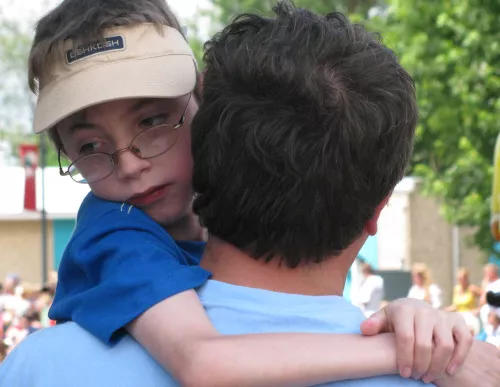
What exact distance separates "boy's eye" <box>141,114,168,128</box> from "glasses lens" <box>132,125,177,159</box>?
0.07 ft

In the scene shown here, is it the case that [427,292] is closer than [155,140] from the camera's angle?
No

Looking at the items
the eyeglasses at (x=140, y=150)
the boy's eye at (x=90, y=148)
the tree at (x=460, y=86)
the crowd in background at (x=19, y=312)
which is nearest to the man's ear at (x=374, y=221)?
the eyeglasses at (x=140, y=150)

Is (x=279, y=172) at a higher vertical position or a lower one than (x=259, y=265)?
higher

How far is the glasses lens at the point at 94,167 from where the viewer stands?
7.04 ft

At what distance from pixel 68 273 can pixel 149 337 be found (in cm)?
42

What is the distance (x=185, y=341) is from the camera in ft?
5.34

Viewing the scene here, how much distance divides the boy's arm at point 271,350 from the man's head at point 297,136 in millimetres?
156

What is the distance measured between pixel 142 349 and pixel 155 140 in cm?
62

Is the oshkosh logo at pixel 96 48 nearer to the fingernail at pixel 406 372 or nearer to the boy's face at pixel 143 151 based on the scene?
the boy's face at pixel 143 151

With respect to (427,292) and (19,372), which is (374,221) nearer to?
(19,372)

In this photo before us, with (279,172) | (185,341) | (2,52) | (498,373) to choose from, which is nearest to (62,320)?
(185,341)

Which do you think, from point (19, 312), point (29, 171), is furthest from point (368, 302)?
point (29, 171)

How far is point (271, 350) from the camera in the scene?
1595 millimetres

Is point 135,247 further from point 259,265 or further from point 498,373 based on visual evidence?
point 498,373
